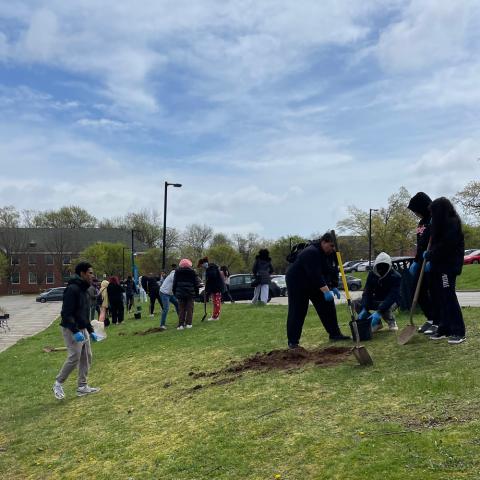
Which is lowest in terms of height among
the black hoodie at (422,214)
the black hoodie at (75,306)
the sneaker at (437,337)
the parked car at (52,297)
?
the parked car at (52,297)

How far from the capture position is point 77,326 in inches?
314

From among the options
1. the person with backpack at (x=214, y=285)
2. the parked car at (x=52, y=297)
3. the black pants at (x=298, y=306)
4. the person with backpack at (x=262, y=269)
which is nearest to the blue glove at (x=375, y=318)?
the black pants at (x=298, y=306)

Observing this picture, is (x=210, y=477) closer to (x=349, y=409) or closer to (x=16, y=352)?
(x=349, y=409)

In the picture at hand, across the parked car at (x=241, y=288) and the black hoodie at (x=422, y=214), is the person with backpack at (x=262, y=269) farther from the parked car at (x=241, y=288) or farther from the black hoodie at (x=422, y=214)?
the black hoodie at (x=422, y=214)

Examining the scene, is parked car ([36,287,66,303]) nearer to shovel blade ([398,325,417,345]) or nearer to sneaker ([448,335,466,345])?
shovel blade ([398,325,417,345])

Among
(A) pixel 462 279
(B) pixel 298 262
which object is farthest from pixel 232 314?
(A) pixel 462 279

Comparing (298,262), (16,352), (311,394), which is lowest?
(16,352)

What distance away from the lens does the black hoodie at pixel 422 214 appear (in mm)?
7414

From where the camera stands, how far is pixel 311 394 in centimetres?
572

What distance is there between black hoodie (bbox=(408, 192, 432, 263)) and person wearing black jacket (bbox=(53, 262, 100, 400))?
4.59 m

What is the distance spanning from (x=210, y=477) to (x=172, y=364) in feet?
15.9

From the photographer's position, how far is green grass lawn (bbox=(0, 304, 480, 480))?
4035 mm

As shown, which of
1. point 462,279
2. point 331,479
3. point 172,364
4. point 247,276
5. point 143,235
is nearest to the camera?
point 331,479

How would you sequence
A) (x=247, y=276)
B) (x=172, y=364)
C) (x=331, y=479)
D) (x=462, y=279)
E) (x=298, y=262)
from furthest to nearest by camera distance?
(x=462, y=279), (x=247, y=276), (x=172, y=364), (x=298, y=262), (x=331, y=479)
